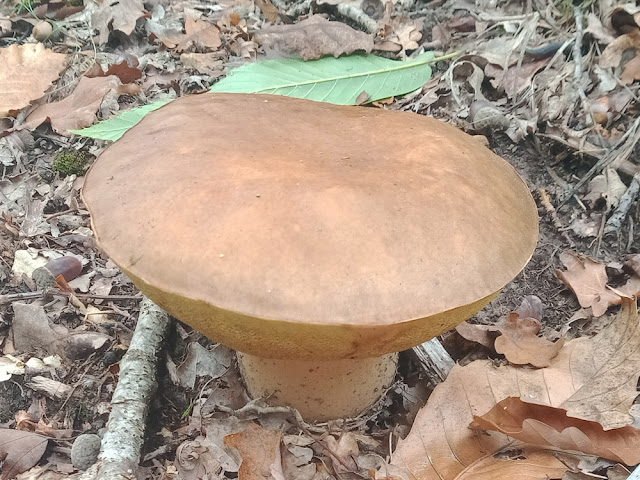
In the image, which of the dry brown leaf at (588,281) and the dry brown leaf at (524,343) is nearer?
the dry brown leaf at (524,343)

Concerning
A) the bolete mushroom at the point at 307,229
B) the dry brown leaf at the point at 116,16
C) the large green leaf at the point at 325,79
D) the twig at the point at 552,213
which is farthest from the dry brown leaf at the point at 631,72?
the dry brown leaf at the point at 116,16

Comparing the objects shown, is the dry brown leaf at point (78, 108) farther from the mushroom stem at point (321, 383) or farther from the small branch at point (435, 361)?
the small branch at point (435, 361)

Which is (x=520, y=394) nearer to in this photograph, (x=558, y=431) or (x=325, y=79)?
(x=558, y=431)

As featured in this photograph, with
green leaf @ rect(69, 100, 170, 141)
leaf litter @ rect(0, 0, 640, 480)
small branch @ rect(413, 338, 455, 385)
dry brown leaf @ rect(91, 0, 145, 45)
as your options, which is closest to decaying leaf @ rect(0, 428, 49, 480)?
leaf litter @ rect(0, 0, 640, 480)

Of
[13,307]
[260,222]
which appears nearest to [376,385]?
[260,222]

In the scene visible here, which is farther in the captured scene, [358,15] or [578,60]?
[358,15]

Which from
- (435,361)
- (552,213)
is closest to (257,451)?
(435,361)

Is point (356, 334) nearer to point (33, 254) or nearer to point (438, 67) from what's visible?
point (33, 254)
